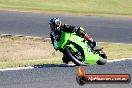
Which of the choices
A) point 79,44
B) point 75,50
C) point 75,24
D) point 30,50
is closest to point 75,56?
point 75,50

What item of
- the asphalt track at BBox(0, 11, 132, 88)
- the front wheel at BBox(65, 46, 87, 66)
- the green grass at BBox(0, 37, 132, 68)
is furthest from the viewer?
the green grass at BBox(0, 37, 132, 68)

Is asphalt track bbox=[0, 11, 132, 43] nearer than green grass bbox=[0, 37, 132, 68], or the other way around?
green grass bbox=[0, 37, 132, 68]

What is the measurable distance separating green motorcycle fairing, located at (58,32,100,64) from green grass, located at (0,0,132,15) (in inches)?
874

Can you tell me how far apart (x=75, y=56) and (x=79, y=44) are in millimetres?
411

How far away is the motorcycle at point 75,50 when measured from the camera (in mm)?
13734

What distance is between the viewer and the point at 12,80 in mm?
10977

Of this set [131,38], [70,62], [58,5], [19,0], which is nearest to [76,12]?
[58,5]

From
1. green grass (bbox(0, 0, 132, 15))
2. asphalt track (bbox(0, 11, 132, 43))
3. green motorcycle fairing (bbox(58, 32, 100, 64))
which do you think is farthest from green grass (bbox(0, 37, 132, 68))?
green grass (bbox(0, 0, 132, 15))

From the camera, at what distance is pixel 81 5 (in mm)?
41250

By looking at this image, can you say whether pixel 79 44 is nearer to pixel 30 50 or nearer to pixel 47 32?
pixel 30 50

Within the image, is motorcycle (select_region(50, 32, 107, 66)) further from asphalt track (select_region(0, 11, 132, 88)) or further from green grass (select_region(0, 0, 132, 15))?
green grass (select_region(0, 0, 132, 15))

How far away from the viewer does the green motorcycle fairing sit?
13805 mm

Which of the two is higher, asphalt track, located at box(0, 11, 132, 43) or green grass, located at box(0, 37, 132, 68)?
green grass, located at box(0, 37, 132, 68)

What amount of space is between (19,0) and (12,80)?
103 feet
